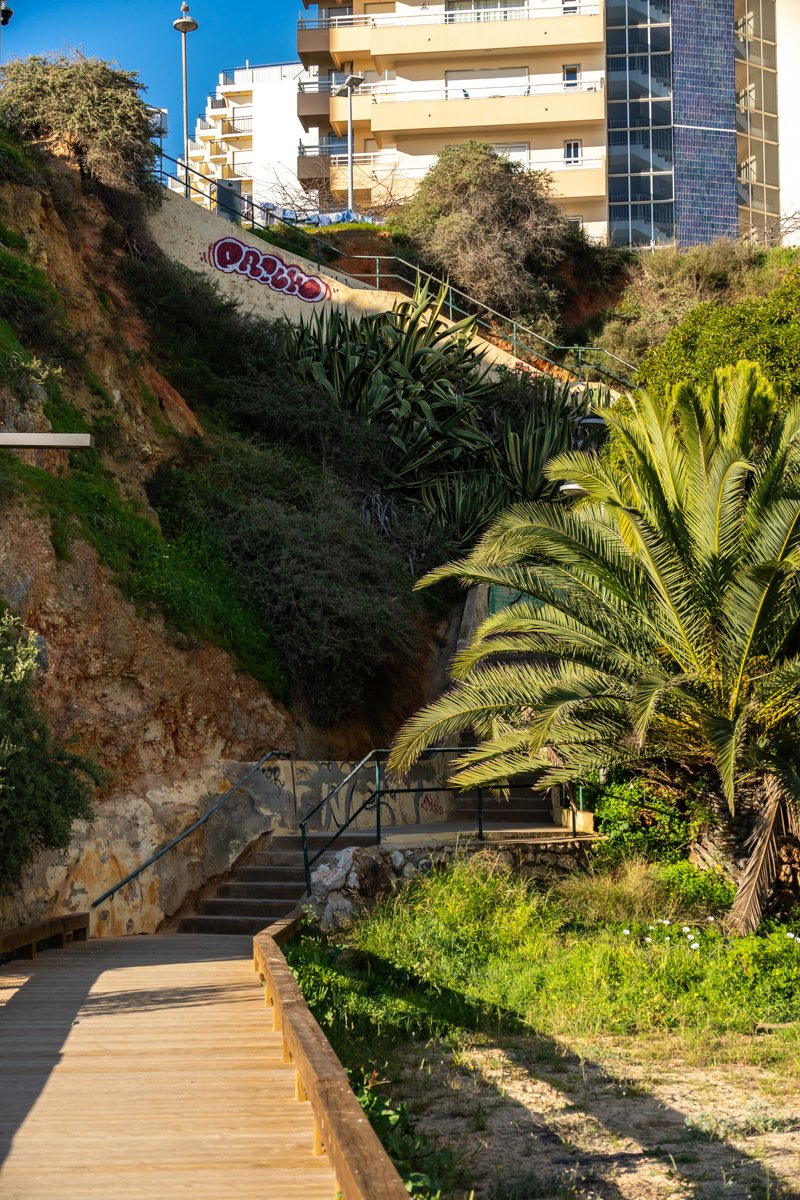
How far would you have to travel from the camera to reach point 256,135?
219 feet

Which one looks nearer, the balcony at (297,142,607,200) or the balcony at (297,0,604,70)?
the balcony at (297,142,607,200)

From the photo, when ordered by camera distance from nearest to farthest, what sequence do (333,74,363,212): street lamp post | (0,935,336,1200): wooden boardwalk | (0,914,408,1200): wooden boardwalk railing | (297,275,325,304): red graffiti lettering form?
(0,914,408,1200): wooden boardwalk railing
(0,935,336,1200): wooden boardwalk
(297,275,325,304): red graffiti lettering
(333,74,363,212): street lamp post

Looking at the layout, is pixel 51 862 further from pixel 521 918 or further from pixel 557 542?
pixel 557 542

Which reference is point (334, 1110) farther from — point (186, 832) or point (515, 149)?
point (515, 149)

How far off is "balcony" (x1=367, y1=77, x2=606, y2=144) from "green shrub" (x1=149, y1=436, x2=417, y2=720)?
27803 mm

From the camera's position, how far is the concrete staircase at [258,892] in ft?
47.3

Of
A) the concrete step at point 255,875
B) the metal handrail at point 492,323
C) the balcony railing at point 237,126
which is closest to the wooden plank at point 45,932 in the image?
the concrete step at point 255,875

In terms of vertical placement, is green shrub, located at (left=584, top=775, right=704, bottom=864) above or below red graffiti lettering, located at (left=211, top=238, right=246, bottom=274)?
below

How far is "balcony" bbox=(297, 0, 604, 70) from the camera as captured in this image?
45.8 m

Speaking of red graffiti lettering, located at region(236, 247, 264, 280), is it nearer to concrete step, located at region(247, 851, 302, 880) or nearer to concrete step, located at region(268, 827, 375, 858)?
concrete step, located at region(268, 827, 375, 858)

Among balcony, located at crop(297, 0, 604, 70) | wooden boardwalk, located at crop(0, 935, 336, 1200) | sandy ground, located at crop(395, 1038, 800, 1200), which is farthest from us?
balcony, located at crop(297, 0, 604, 70)

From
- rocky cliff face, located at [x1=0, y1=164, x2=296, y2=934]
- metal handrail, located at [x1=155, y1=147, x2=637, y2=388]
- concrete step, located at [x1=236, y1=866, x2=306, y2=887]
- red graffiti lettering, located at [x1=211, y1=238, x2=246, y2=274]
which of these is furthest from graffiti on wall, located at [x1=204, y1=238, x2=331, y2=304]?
concrete step, located at [x1=236, y1=866, x2=306, y2=887]

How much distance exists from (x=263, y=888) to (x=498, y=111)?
37379 mm

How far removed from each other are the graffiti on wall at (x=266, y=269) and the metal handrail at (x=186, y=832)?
48.2 feet
